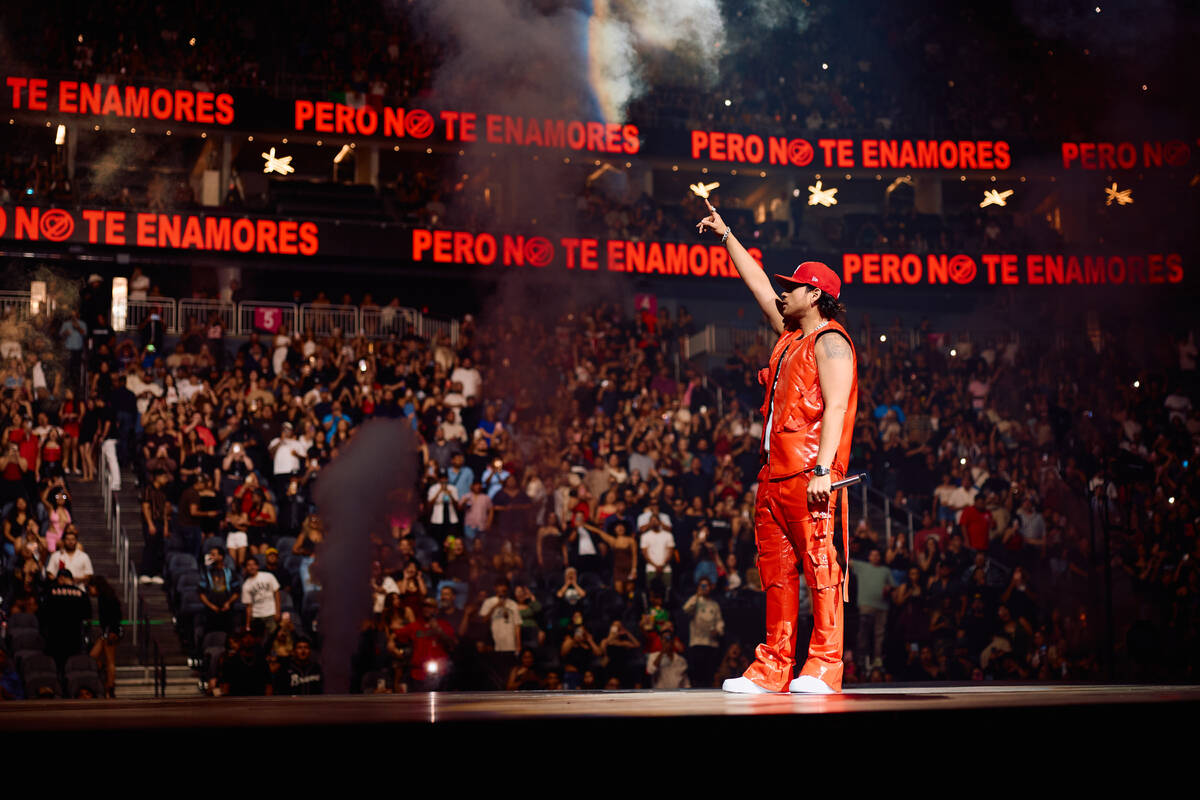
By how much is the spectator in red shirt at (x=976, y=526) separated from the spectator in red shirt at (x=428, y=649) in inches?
257

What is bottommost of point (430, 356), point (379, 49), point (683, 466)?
point (683, 466)

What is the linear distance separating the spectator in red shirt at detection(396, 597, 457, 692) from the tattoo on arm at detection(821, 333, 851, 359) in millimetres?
6322

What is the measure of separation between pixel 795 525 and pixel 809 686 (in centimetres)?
66

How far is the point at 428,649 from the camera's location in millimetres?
10367

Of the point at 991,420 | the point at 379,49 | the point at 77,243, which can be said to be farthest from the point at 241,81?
the point at 991,420

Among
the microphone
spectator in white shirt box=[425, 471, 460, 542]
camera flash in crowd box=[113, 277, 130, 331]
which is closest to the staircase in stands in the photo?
spectator in white shirt box=[425, 471, 460, 542]

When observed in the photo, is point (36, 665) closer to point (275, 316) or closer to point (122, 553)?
point (122, 553)

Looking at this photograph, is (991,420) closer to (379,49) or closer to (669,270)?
(669,270)

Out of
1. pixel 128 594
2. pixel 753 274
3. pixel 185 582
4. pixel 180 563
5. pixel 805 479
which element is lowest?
pixel 128 594

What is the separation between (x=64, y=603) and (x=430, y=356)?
8326 mm

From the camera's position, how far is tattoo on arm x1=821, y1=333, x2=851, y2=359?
4.97m

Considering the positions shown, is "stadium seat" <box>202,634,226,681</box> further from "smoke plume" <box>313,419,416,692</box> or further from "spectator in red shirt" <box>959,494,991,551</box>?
"spectator in red shirt" <box>959,494,991,551</box>

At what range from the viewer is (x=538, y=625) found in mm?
11391

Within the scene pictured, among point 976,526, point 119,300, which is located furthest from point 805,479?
point 119,300
